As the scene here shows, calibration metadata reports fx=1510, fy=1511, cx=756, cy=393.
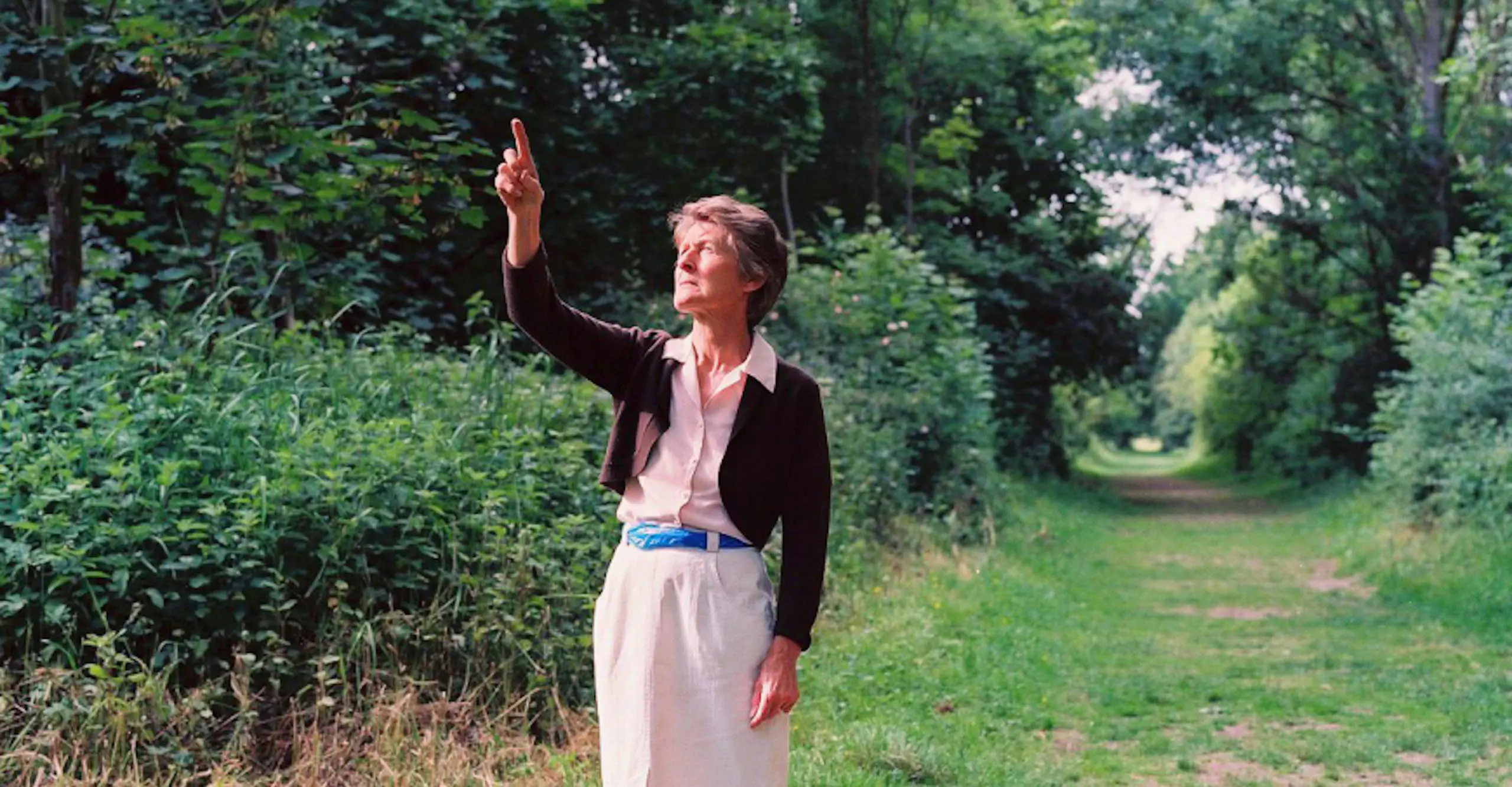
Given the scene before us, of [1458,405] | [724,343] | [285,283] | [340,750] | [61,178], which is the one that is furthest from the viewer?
[1458,405]

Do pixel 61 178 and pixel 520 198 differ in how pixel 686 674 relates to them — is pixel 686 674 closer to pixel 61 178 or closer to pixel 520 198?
pixel 520 198

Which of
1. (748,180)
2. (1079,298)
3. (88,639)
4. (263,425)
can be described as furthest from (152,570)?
(1079,298)

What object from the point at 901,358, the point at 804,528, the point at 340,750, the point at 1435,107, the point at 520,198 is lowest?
the point at 340,750

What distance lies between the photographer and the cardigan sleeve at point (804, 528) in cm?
321

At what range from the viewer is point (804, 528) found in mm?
3248

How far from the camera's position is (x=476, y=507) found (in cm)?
593

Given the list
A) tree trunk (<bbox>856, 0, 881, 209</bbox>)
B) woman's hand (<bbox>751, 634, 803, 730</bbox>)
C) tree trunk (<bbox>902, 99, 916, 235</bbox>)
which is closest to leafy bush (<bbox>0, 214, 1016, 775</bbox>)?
woman's hand (<bbox>751, 634, 803, 730</bbox>)

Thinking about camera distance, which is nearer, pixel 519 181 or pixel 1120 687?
pixel 519 181

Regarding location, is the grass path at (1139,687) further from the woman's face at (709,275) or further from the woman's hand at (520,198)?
the woman's hand at (520,198)

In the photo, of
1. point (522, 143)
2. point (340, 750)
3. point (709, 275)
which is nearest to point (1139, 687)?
point (340, 750)

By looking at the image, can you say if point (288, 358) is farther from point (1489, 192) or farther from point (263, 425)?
point (1489, 192)

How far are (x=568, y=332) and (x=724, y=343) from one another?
34cm

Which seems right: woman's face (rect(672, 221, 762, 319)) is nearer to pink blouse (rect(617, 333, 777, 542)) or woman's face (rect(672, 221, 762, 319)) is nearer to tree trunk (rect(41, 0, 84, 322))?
pink blouse (rect(617, 333, 777, 542))

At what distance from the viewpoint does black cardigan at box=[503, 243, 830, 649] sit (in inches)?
125
